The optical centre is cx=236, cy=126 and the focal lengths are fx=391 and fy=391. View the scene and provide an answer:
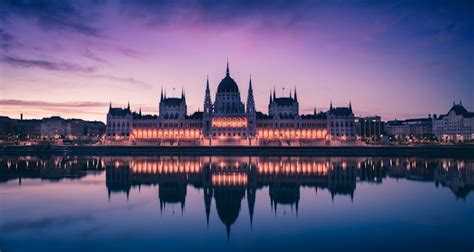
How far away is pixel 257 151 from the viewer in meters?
95.7

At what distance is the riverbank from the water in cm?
4247

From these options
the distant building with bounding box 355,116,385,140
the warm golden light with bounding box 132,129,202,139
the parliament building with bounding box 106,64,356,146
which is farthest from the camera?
the distant building with bounding box 355,116,385,140

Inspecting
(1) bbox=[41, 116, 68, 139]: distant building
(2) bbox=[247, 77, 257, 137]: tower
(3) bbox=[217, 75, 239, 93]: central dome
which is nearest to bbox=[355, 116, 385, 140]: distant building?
(2) bbox=[247, 77, 257, 137]: tower

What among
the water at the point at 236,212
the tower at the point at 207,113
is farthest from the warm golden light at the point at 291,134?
the water at the point at 236,212

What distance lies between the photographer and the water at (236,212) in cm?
2123

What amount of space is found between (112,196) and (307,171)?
92.8ft

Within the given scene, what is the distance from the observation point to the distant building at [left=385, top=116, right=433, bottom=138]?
181 m

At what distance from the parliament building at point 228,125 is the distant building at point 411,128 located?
63.7 m

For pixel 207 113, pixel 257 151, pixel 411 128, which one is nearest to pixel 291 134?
pixel 207 113

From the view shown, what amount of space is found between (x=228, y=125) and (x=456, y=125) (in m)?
90.4

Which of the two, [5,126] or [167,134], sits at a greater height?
[5,126]

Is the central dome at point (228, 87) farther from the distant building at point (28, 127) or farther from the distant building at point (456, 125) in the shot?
the distant building at point (28, 127)

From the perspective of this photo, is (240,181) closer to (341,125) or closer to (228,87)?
(341,125)

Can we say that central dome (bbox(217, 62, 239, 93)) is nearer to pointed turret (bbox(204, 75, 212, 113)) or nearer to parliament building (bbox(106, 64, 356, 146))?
parliament building (bbox(106, 64, 356, 146))
